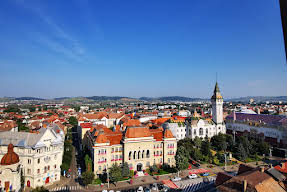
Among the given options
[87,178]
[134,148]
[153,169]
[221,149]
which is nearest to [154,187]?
[153,169]

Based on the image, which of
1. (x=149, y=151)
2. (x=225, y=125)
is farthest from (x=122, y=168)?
(x=225, y=125)

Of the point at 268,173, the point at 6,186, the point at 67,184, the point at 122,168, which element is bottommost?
the point at 67,184

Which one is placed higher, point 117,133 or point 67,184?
point 117,133

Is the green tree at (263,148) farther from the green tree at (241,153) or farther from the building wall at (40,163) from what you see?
the building wall at (40,163)

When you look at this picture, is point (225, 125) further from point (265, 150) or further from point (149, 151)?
point (149, 151)

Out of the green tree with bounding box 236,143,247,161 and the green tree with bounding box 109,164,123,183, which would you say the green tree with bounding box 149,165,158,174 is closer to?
the green tree with bounding box 109,164,123,183

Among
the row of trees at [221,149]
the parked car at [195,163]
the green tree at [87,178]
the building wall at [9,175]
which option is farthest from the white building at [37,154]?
the parked car at [195,163]

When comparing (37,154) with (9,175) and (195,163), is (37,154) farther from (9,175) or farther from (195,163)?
(195,163)
